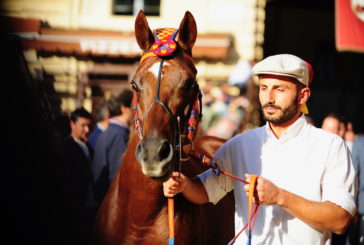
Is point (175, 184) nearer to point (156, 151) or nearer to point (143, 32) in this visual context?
point (156, 151)

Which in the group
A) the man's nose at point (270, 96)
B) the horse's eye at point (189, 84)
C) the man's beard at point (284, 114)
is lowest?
the man's beard at point (284, 114)

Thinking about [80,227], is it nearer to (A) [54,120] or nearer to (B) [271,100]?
(A) [54,120]

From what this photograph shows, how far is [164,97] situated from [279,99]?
64 cm

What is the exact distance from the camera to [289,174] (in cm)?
256

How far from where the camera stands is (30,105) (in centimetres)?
94

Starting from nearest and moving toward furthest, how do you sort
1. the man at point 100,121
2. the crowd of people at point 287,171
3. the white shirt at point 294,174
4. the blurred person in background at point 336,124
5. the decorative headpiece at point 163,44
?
the crowd of people at point 287,171 → the white shirt at point 294,174 → the decorative headpiece at point 163,44 → the man at point 100,121 → the blurred person in background at point 336,124

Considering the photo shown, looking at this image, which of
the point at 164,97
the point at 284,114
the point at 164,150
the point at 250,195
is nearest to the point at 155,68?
the point at 164,97

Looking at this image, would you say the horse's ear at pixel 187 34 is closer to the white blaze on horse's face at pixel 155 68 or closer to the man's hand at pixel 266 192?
the white blaze on horse's face at pixel 155 68

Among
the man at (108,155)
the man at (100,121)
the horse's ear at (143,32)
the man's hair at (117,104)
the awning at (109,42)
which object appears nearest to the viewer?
the horse's ear at (143,32)

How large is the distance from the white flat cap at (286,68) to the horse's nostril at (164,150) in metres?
0.71

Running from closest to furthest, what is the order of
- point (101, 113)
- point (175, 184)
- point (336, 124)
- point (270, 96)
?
point (175, 184)
point (270, 96)
point (336, 124)
point (101, 113)

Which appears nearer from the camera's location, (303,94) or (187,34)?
(303,94)

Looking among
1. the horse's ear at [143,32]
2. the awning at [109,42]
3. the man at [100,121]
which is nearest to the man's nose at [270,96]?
the horse's ear at [143,32]

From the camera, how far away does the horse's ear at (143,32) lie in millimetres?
2865
